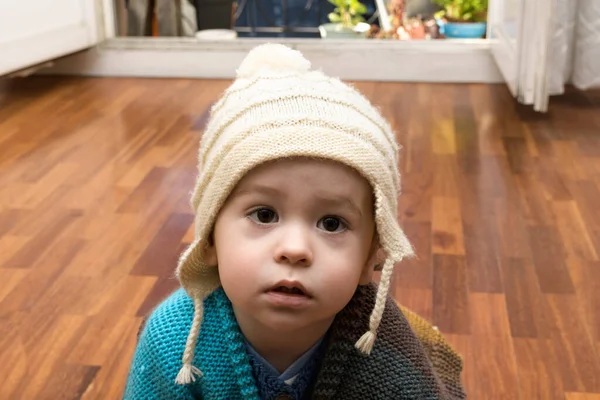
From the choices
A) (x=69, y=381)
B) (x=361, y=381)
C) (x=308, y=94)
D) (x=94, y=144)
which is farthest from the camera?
(x=94, y=144)

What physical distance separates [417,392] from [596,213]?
0.98 metres

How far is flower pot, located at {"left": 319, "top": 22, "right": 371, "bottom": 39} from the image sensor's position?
320 centimetres

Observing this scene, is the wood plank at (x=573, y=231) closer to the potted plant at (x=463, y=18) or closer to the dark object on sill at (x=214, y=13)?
the potted plant at (x=463, y=18)

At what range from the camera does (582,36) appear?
8.35 ft

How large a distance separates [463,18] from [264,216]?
2.48m

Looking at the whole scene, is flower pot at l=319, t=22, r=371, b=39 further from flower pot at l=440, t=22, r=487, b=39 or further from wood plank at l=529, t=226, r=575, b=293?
wood plank at l=529, t=226, r=575, b=293

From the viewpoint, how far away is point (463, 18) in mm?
3123

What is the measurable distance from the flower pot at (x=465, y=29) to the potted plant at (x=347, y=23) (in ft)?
1.00

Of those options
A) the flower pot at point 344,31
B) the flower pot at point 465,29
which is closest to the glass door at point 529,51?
the flower pot at point 465,29

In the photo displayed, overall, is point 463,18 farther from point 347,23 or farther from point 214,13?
point 214,13

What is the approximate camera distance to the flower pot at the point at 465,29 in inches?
121

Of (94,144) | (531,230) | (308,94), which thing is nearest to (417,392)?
(308,94)

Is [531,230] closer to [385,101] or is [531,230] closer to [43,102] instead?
[385,101]

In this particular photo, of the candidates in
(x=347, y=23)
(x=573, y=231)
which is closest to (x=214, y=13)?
(x=347, y=23)
